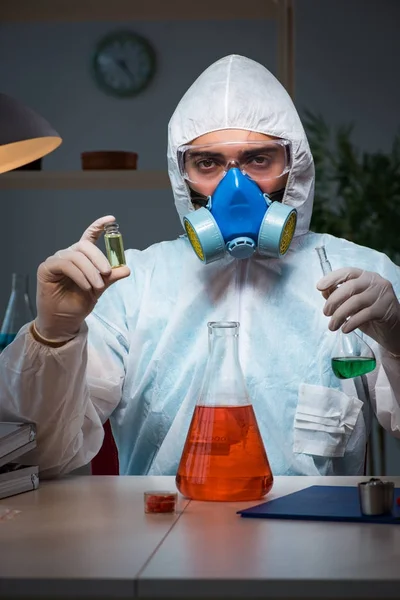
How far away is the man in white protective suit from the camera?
180cm

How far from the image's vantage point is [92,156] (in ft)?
10.1

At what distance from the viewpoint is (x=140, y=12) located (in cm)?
334

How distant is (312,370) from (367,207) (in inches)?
70.7

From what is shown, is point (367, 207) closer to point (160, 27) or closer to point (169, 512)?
point (160, 27)

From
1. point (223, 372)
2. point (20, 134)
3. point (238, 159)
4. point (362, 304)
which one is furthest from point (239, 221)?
point (223, 372)

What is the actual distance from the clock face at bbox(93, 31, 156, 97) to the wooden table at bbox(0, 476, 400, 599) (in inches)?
113

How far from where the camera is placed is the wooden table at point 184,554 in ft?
2.78

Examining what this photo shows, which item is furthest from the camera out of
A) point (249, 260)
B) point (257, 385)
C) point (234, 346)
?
point (249, 260)

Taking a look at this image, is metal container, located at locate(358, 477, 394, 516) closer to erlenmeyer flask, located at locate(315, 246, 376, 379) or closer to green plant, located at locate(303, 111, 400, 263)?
erlenmeyer flask, located at locate(315, 246, 376, 379)

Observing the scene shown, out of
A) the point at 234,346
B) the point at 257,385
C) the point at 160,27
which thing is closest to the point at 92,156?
the point at 160,27

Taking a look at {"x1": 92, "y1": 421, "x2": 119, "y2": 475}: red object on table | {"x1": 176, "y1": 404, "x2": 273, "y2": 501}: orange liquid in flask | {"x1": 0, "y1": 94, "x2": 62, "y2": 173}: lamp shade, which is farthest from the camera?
{"x1": 92, "y1": 421, "x2": 119, "y2": 475}: red object on table

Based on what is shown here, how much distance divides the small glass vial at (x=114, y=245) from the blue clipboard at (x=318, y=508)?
44 centimetres

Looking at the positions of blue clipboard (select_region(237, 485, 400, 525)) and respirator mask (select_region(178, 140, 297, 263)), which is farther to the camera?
respirator mask (select_region(178, 140, 297, 263))

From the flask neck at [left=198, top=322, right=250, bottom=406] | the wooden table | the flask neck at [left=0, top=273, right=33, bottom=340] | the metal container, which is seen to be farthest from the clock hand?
the metal container
